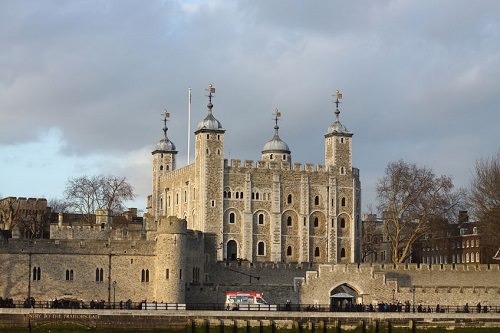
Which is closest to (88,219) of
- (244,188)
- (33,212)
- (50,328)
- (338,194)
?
(33,212)

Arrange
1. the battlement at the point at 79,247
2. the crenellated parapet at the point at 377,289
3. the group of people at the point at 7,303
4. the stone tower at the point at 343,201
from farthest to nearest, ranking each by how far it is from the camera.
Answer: the stone tower at the point at 343,201, the crenellated parapet at the point at 377,289, the battlement at the point at 79,247, the group of people at the point at 7,303

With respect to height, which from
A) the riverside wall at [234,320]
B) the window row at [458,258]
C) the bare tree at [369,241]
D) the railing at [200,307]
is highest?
the bare tree at [369,241]

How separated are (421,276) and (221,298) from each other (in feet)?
57.5

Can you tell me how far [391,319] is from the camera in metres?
72.4

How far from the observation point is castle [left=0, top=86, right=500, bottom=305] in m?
77.0

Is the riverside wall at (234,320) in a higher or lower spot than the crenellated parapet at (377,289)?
lower

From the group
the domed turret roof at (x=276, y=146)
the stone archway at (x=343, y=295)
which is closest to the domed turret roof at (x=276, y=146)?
the domed turret roof at (x=276, y=146)

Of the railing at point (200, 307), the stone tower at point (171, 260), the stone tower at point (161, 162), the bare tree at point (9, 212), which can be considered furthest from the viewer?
the stone tower at point (161, 162)

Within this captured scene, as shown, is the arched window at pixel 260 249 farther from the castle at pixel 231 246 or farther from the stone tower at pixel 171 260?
the stone tower at pixel 171 260

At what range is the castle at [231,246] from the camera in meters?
77.0

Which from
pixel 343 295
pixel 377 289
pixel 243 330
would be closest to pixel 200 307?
pixel 243 330

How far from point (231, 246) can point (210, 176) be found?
6.28 m

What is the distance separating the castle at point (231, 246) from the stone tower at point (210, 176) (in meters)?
0.09

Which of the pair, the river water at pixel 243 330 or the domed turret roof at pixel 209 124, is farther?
the domed turret roof at pixel 209 124
